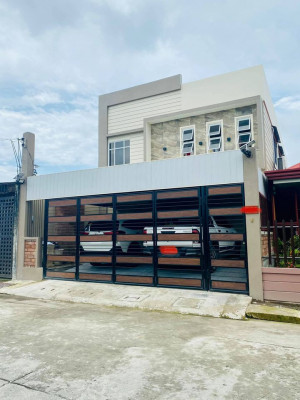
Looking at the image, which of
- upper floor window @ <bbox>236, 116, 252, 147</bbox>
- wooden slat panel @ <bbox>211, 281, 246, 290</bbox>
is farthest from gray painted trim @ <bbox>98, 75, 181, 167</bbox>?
wooden slat panel @ <bbox>211, 281, 246, 290</bbox>

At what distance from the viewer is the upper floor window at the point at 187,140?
1257cm

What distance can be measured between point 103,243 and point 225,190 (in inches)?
158

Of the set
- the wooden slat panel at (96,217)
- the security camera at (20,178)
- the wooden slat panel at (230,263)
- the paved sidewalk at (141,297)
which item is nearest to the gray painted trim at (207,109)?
the security camera at (20,178)

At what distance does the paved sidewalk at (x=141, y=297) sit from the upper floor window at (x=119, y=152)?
6.73 metres

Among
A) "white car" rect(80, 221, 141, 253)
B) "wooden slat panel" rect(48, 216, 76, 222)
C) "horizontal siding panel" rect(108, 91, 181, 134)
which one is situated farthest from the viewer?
"horizontal siding panel" rect(108, 91, 181, 134)

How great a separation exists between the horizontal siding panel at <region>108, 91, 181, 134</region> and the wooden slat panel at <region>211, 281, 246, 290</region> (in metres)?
8.34

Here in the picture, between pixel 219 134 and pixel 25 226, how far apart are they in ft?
27.4

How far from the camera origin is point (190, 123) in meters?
12.8

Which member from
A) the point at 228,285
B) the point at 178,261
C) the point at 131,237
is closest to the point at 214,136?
the point at 131,237

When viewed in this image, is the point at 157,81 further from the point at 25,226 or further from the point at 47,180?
the point at 25,226

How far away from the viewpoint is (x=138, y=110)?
1391 centimetres

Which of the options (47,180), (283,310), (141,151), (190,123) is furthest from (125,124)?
(283,310)

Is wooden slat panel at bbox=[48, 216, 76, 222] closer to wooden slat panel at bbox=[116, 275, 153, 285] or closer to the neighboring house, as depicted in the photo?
the neighboring house

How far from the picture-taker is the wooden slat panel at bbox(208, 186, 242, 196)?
7.43 m
